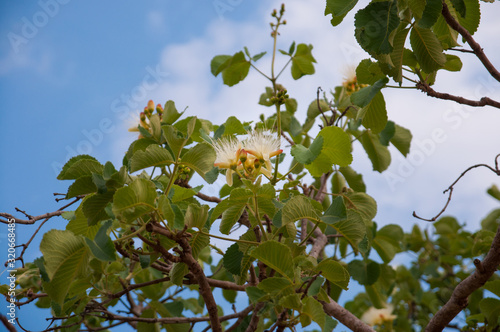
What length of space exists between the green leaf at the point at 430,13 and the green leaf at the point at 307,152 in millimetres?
442

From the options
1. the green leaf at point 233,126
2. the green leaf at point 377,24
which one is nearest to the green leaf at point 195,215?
the green leaf at point 233,126

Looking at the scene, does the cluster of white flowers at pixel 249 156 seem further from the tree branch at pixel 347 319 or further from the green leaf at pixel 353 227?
the tree branch at pixel 347 319

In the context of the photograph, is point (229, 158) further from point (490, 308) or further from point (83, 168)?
point (490, 308)

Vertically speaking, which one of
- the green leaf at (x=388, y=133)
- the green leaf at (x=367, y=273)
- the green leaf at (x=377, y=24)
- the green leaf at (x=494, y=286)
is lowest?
the green leaf at (x=494, y=286)

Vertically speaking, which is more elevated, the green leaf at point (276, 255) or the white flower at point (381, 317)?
the white flower at point (381, 317)

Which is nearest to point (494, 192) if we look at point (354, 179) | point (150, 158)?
point (354, 179)

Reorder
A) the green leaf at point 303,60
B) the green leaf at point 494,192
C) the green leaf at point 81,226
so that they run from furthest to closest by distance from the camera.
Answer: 1. the green leaf at point 494,192
2. the green leaf at point 303,60
3. the green leaf at point 81,226

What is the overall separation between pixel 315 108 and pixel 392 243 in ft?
2.67

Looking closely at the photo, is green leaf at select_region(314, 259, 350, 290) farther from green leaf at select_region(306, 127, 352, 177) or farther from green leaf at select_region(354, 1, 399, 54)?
green leaf at select_region(354, 1, 399, 54)

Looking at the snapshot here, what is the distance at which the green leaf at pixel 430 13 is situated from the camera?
129 centimetres

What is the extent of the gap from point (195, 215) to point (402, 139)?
1.55 m

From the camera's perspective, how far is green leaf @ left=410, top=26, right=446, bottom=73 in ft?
4.79

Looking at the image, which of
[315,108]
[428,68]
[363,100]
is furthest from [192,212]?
[315,108]

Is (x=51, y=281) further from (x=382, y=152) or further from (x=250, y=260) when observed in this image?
(x=382, y=152)
